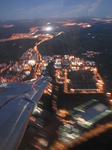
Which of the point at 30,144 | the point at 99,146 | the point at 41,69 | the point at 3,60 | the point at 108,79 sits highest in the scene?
the point at 3,60

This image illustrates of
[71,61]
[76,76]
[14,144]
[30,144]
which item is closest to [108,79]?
[76,76]

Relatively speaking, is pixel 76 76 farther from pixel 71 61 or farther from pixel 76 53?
pixel 76 53

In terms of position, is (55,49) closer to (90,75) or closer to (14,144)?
(90,75)

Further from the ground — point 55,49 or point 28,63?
point 55,49

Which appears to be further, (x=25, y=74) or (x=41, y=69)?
(x=41, y=69)

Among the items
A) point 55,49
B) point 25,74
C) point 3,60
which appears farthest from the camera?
point 55,49

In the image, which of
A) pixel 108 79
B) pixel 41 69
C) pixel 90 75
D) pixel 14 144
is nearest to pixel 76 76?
pixel 90 75

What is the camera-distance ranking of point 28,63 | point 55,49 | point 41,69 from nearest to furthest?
point 41,69 < point 28,63 < point 55,49
